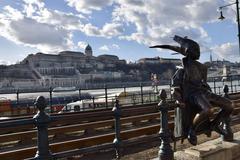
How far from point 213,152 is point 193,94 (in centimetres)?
125

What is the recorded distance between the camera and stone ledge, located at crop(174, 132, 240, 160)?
633 cm

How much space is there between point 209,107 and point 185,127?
20.9 inches

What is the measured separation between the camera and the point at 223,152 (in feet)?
22.2

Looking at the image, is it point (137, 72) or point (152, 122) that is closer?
point (152, 122)

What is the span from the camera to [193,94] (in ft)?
19.6

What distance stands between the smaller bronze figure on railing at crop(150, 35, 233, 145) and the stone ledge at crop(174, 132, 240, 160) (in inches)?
14.7

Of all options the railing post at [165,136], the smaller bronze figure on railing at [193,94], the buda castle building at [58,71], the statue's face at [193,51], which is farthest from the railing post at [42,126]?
the buda castle building at [58,71]

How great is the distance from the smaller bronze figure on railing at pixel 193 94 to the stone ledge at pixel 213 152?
37 centimetres

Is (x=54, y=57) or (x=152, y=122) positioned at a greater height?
(x=54, y=57)

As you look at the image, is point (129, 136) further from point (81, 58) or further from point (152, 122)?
point (81, 58)

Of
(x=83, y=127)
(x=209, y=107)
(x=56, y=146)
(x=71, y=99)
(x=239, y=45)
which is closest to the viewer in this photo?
(x=209, y=107)

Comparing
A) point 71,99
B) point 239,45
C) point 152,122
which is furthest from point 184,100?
point 71,99

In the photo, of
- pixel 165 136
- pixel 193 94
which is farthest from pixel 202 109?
pixel 165 136

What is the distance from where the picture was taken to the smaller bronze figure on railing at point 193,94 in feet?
19.4
